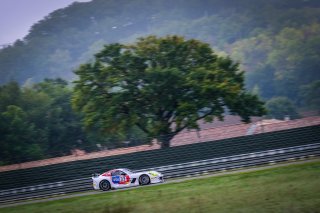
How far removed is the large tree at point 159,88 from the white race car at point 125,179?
35.0 feet

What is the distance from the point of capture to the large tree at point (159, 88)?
121 feet

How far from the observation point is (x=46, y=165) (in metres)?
29.6

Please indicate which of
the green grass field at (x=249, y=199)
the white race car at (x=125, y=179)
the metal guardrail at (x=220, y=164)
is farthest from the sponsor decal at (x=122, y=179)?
the green grass field at (x=249, y=199)

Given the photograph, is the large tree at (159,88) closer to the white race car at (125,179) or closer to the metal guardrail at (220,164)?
the metal guardrail at (220,164)

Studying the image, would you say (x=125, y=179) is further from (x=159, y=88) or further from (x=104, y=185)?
(x=159, y=88)

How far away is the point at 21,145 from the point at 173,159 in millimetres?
24977

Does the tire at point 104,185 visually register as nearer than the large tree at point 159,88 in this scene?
Yes

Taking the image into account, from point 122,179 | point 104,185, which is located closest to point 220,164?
point 122,179

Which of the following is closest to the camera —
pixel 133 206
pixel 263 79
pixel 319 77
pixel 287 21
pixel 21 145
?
pixel 133 206

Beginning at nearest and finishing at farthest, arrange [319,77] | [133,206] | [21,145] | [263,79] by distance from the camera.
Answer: [133,206] → [21,145] → [319,77] → [263,79]

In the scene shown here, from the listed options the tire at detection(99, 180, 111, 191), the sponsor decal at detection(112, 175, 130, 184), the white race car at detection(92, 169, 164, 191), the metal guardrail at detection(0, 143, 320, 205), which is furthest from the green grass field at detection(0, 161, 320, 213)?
the metal guardrail at detection(0, 143, 320, 205)

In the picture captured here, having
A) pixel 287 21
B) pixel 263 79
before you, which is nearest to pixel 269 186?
pixel 263 79

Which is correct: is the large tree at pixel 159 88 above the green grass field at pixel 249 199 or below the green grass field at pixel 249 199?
above

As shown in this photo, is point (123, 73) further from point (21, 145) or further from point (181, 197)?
point (181, 197)
